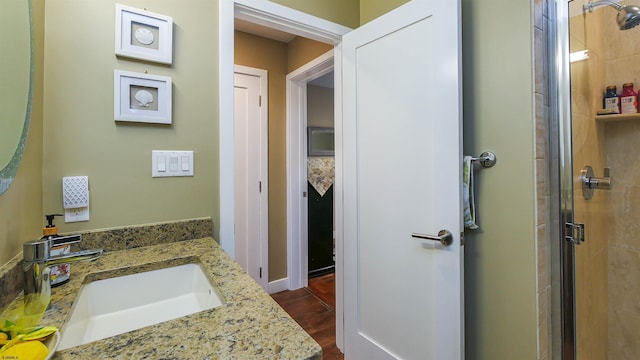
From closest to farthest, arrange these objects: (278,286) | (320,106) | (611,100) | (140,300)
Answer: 1. (140,300)
2. (611,100)
3. (278,286)
4. (320,106)

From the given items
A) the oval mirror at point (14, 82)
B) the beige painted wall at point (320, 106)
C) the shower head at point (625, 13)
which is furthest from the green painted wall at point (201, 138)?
the beige painted wall at point (320, 106)

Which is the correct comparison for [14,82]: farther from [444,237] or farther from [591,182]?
[591,182]

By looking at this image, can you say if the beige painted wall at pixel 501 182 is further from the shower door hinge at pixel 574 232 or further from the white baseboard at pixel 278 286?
the white baseboard at pixel 278 286

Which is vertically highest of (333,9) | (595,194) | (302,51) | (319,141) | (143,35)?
(302,51)

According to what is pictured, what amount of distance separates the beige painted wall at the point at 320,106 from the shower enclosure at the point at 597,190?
7.40 ft

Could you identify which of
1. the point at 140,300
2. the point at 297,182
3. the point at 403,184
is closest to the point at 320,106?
the point at 297,182

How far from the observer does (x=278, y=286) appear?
9.20ft

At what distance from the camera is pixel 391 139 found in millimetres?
1420

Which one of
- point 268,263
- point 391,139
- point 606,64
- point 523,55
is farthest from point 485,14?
point 268,263

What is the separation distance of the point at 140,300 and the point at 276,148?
6.41 ft

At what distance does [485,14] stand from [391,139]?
0.65m

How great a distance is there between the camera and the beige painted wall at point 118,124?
103 centimetres

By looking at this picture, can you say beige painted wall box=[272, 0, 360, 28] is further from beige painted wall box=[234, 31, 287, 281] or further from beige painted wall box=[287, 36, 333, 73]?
beige painted wall box=[234, 31, 287, 281]

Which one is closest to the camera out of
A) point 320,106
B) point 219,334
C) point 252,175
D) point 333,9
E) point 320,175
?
point 219,334
